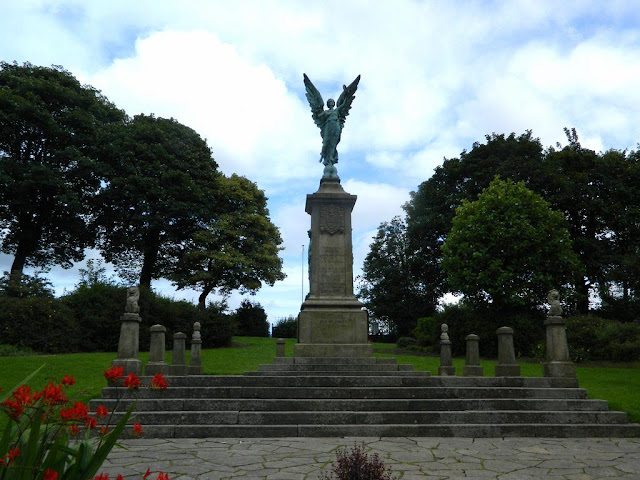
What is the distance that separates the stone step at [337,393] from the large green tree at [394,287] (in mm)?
25520

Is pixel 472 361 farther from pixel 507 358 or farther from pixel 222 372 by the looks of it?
pixel 222 372

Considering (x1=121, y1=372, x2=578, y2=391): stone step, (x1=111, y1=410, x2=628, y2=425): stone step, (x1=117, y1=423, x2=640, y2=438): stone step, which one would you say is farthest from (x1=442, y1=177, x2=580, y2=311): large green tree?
(x1=117, y1=423, x2=640, y2=438): stone step

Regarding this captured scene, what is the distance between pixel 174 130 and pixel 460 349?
2305 cm

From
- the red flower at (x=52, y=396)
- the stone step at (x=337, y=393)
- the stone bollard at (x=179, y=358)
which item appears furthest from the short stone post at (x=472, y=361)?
the red flower at (x=52, y=396)

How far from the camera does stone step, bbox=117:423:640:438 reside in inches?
314

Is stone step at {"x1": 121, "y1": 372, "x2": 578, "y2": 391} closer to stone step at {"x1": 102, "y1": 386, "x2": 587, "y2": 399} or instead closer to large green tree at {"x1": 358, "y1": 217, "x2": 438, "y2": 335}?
stone step at {"x1": 102, "y1": 386, "x2": 587, "y2": 399}

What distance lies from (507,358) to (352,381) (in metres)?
4.81

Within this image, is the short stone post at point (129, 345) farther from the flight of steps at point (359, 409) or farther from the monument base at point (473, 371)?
the monument base at point (473, 371)

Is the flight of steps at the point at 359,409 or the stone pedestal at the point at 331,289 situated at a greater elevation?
the stone pedestal at the point at 331,289

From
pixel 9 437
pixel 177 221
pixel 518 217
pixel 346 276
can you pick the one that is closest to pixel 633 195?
pixel 518 217

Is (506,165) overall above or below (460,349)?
above

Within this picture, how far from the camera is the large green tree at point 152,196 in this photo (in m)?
29.2

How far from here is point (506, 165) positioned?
30.9 metres

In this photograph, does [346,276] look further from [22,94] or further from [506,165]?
[22,94]
